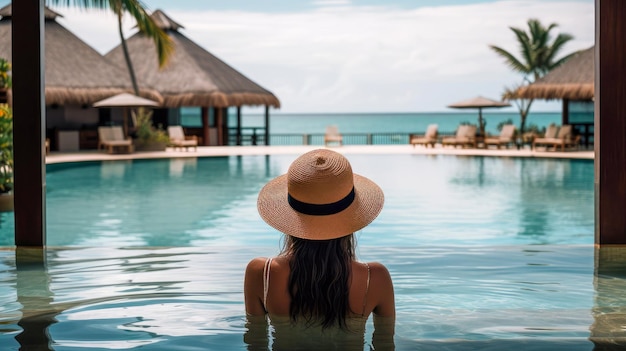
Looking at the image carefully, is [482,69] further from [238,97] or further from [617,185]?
[617,185]

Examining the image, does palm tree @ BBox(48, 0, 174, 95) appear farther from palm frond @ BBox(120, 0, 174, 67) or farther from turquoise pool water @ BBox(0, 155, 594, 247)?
turquoise pool water @ BBox(0, 155, 594, 247)

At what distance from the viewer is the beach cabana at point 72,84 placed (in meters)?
24.4

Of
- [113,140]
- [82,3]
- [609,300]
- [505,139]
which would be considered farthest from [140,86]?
[609,300]

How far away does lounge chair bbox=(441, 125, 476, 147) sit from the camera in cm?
2528

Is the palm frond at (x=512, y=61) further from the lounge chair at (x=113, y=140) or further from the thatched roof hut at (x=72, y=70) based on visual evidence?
the lounge chair at (x=113, y=140)

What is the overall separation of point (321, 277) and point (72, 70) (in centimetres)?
2414

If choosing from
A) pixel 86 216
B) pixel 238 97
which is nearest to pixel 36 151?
pixel 86 216

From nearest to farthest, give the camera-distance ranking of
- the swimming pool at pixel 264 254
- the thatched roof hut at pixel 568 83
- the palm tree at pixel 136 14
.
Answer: the swimming pool at pixel 264 254 → the palm tree at pixel 136 14 → the thatched roof hut at pixel 568 83

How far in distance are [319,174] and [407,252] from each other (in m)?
3.90

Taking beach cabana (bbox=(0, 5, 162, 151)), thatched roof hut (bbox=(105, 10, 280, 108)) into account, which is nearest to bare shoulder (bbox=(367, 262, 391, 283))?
beach cabana (bbox=(0, 5, 162, 151))

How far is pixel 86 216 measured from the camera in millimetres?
11117

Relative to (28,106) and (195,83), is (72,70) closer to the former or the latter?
(195,83)

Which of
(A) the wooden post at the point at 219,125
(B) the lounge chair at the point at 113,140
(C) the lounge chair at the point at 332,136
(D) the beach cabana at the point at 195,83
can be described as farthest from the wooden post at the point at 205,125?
(B) the lounge chair at the point at 113,140

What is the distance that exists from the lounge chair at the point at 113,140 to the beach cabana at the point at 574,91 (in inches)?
452
